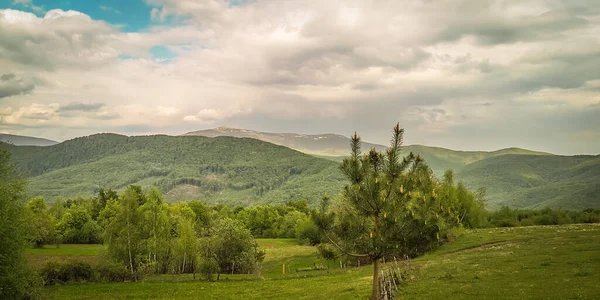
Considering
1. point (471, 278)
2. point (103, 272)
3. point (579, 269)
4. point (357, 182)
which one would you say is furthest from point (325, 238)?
point (103, 272)

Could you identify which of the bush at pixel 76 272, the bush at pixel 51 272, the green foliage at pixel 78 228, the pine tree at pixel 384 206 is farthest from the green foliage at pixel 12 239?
the green foliage at pixel 78 228

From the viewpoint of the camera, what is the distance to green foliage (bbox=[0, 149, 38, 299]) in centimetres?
3406

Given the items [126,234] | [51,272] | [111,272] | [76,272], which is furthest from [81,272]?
[126,234]

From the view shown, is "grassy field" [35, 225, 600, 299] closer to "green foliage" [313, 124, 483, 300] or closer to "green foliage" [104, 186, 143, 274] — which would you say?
"green foliage" [104, 186, 143, 274]

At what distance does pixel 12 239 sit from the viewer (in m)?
35.6

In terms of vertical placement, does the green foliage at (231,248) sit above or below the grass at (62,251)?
above

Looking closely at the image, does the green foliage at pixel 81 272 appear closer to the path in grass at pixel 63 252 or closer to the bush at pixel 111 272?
the bush at pixel 111 272

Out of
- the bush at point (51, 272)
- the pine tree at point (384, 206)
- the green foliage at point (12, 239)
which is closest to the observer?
the pine tree at point (384, 206)

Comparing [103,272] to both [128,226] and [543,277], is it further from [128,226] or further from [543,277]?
[543,277]

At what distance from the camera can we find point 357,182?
20438 millimetres

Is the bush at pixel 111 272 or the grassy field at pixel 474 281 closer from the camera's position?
the grassy field at pixel 474 281

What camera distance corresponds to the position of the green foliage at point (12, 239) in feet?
112

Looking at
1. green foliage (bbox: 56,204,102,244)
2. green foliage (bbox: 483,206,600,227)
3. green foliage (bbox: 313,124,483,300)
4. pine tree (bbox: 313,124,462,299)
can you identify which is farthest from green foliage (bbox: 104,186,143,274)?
green foliage (bbox: 483,206,600,227)

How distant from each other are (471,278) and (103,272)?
180ft
